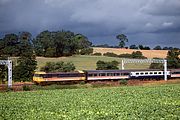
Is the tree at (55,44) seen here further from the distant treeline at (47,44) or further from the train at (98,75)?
the train at (98,75)

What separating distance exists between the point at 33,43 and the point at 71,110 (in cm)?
10740

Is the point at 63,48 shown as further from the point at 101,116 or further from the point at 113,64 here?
the point at 101,116

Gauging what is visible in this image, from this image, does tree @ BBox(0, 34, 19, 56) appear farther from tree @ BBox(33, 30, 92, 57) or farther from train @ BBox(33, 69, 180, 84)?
train @ BBox(33, 69, 180, 84)

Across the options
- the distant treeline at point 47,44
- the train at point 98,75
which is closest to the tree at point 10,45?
the distant treeline at point 47,44

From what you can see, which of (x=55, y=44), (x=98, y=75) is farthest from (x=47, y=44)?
(x=98, y=75)

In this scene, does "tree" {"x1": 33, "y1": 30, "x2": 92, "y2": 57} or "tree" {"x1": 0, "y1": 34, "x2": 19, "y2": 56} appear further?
"tree" {"x1": 33, "y1": 30, "x2": 92, "y2": 57}

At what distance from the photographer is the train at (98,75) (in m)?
67.0

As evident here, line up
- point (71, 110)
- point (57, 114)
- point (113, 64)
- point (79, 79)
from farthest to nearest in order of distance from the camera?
point (113, 64) < point (79, 79) < point (71, 110) < point (57, 114)

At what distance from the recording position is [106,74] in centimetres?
7350

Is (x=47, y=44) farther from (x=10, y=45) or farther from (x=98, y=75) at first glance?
(x=98, y=75)

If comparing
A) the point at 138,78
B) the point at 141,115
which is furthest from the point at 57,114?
the point at 138,78

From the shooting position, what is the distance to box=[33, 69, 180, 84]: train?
6700 centimetres

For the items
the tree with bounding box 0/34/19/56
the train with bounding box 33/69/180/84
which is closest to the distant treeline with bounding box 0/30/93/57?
the tree with bounding box 0/34/19/56

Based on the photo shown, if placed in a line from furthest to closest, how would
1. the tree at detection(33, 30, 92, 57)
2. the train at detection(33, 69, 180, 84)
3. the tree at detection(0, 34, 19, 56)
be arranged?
1. the tree at detection(33, 30, 92, 57)
2. the tree at detection(0, 34, 19, 56)
3. the train at detection(33, 69, 180, 84)
